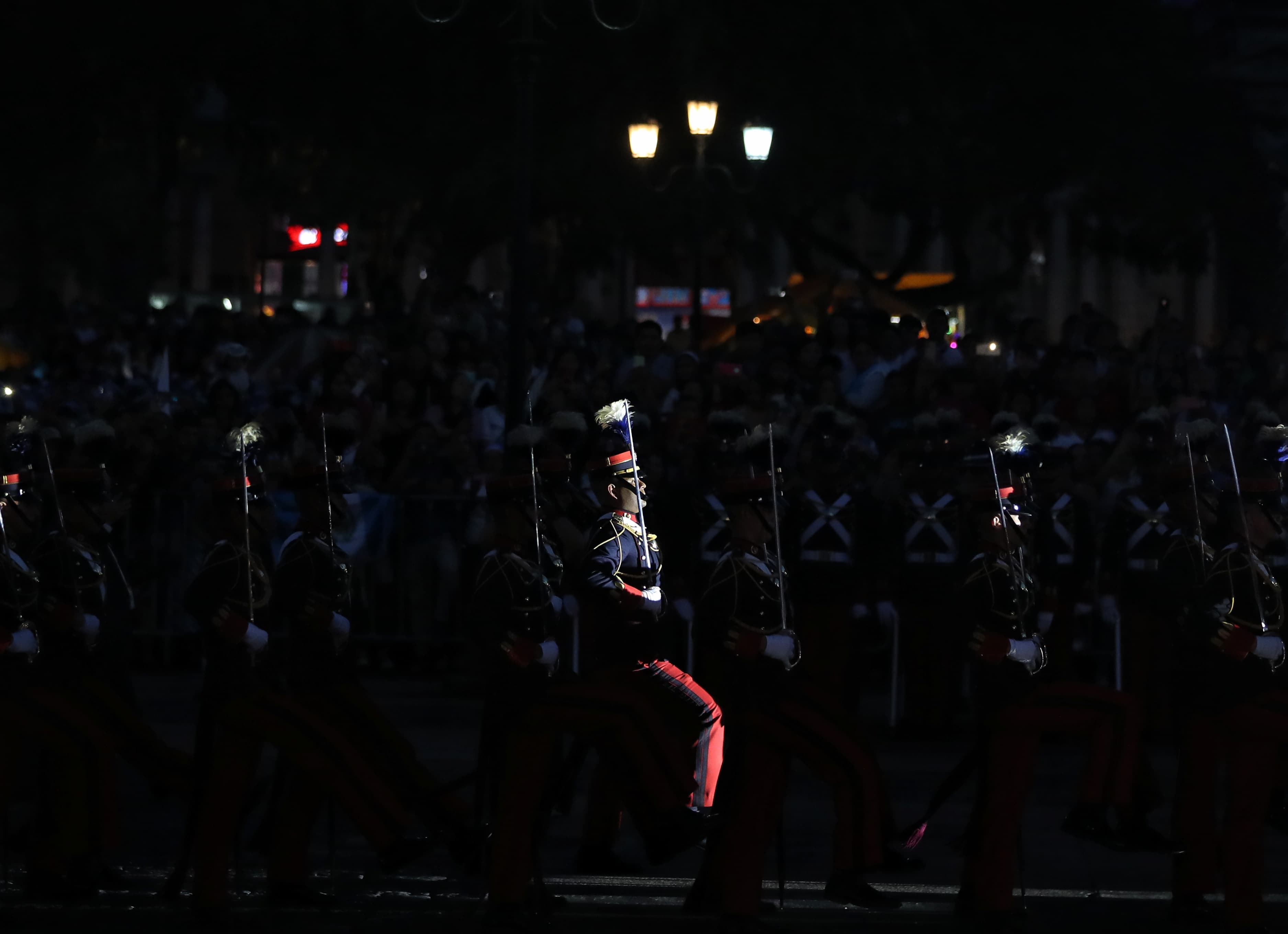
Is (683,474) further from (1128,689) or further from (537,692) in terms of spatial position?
(537,692)

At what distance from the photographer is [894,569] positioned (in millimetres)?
14781

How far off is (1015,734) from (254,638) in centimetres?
304

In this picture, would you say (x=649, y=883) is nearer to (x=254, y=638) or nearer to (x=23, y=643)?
(x=254, y=638)

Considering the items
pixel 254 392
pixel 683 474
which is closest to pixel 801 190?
pixel 254 392

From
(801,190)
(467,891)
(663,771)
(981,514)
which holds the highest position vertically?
(801,190)

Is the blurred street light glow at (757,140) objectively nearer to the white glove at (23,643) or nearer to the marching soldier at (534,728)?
the marching soldier at (534,728)

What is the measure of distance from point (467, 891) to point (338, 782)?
3.73 ft

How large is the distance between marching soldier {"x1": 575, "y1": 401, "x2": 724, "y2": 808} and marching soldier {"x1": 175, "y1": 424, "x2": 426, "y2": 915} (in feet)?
3.57

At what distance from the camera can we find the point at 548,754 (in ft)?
30.5

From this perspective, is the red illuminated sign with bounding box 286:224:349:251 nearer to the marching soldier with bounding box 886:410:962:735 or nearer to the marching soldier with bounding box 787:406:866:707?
the marching soldier with bounding box 886:410:962:735

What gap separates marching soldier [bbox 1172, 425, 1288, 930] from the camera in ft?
30.4

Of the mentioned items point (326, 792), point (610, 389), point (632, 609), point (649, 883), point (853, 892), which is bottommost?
point (649, 883)

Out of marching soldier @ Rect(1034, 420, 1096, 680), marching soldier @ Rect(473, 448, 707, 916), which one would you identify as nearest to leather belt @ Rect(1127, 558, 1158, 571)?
marching soldier @ Rect(1034, 420, 1096, 680)

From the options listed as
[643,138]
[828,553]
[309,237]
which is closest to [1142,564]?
[828,553]
